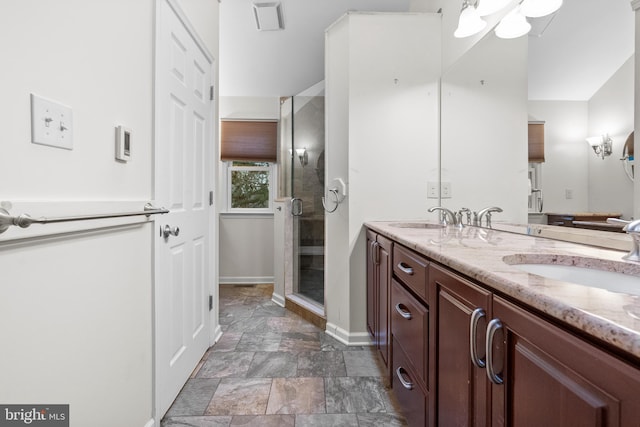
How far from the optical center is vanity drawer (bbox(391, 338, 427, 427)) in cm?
112

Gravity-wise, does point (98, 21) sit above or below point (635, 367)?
above

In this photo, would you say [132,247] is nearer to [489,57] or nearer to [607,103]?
[607,103]

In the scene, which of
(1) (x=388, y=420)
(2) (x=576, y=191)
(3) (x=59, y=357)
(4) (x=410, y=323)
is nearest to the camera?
(3) (x=59, y=357)

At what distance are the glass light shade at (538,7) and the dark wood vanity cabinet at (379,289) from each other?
113 cm

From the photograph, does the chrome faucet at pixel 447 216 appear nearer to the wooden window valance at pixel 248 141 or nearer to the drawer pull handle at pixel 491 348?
the drawer pull handle at pixel 491 348

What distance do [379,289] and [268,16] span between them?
219cm

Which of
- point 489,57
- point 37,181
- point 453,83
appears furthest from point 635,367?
point 453,83

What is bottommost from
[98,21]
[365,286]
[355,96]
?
[365,286]

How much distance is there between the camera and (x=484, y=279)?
0.69 meters

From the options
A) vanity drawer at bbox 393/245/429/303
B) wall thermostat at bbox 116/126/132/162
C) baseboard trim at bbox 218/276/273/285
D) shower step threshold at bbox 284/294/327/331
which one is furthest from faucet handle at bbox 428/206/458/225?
baseboard trim at bbox 218/276/273/285

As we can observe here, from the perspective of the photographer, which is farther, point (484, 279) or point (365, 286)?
point (365, 286)

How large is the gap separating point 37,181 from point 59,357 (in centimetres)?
47

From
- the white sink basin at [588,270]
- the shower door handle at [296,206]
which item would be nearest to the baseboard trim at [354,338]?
the shower door handle at [296,206]

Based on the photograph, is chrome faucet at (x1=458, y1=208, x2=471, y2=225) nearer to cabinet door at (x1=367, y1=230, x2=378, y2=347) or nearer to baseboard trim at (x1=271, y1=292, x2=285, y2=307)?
cabinet door at (x1=367, y1=230, x2=378, y2=347)
